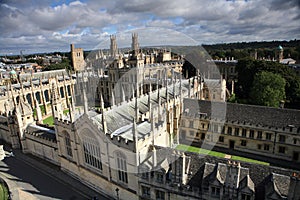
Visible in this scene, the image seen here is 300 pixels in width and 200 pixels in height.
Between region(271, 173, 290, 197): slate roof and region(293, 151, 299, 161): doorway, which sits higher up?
region(271, 173, 290, 197): slate roof

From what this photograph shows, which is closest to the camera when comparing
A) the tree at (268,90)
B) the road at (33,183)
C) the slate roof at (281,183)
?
the slate roof at (281,183)

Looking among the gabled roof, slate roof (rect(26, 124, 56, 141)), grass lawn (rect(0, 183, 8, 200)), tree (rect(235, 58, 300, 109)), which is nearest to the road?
grass lawn (rect(0, 183, 8, 200))

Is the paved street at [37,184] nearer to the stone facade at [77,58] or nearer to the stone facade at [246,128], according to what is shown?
the stone facade at [246,128]

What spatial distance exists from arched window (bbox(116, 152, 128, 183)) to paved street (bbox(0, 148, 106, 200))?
402 cm

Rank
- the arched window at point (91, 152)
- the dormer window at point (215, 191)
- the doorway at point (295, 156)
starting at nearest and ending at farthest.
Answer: the dormer window at point (215, 191) < the arched window at point (91, 152) < the doorway at point (295, 156)

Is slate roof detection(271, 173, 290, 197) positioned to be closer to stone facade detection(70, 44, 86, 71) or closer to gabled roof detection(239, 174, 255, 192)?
gabled roof detection(239, 174, 255, 192)

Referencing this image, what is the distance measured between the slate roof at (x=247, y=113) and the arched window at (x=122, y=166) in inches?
→ 607

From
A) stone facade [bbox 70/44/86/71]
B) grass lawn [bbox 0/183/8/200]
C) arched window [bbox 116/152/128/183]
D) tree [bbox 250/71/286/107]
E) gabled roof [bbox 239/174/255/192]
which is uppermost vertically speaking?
stone facade [bbox 70/44/86/71]

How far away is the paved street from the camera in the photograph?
21344 mm

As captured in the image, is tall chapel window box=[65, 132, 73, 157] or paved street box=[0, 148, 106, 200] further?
tall chapel window box=[65, 132, 73, 157]

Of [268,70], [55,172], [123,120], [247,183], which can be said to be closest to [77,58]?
[55,172]

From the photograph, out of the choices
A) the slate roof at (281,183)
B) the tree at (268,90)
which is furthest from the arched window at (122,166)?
the tree at (268,90)

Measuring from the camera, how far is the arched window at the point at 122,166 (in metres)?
18.5

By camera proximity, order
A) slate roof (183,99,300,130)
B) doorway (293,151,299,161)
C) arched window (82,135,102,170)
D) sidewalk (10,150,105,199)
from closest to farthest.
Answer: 1. arched window (82,135,102,170)
2. sidewalk (10,150,105,199)
3. doorway (293,151,299,161)
4. slate roof (183,99,300,130)
